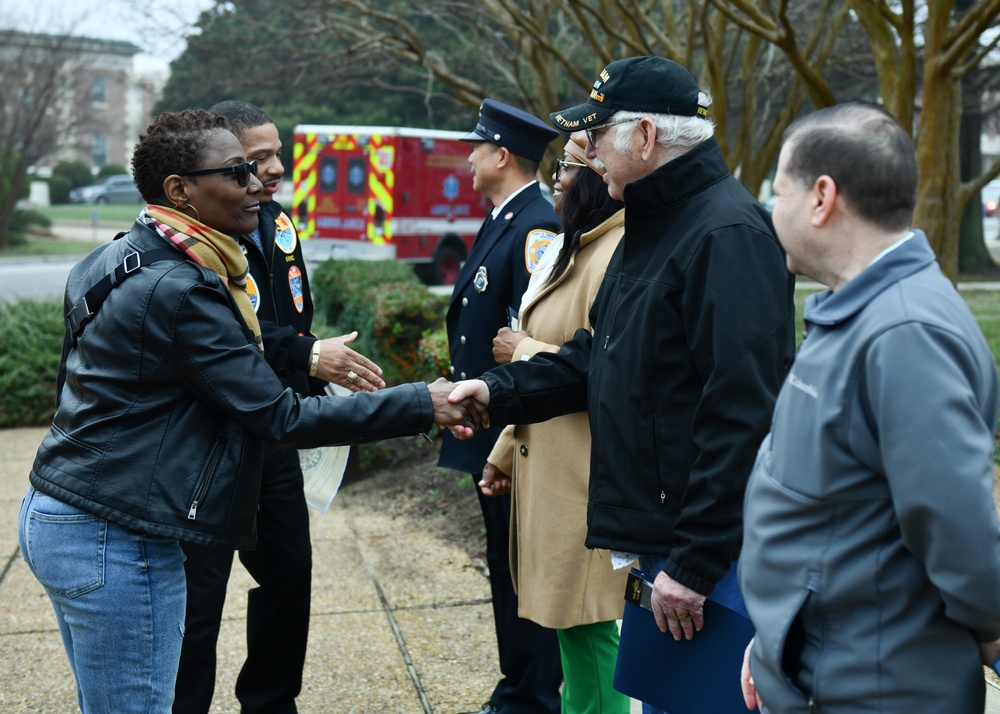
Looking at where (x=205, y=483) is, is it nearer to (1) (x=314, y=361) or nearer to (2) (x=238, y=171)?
(2) (x=238, y=171)

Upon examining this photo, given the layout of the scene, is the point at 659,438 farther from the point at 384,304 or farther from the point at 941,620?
the point at 384,304

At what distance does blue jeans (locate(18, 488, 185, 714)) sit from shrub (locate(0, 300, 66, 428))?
6.10 m

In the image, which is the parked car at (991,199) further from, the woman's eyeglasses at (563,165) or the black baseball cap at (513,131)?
the woman's eyeglasses at (563,165)

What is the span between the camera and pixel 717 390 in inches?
92.9

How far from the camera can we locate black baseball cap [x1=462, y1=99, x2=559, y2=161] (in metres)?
3.95

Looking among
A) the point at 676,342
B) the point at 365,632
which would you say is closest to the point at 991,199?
the point at 365,632

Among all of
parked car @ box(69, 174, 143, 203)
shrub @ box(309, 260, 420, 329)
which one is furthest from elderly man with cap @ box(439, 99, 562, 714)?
parked car @ box(69, 174, 143, 203)

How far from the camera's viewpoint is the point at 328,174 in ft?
60.0

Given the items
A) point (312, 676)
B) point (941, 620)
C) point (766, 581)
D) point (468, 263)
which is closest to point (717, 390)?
point (766, 581)

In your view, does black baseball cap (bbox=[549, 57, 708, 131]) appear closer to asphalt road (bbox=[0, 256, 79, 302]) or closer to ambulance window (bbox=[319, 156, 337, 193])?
asphalt road (bbox=[0, 256, 79, 302])

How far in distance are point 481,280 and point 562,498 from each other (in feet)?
3.71

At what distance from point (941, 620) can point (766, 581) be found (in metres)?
0.28

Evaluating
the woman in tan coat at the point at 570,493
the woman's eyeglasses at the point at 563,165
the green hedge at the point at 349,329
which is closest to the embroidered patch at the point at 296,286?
the woman in tan coat at the point at 570,493

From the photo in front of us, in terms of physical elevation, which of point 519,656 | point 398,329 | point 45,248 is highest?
point 398,329
